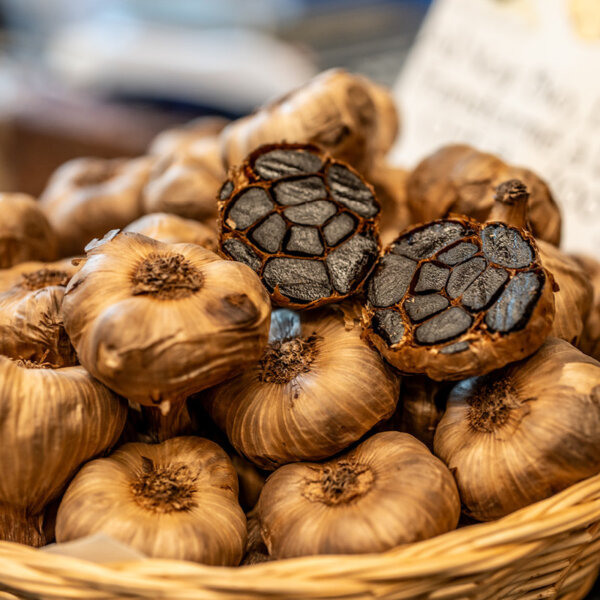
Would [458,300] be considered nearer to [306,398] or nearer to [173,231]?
[306,398]

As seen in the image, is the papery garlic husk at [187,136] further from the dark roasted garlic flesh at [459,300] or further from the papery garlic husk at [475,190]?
the dark roasted garlic flesh at [459,300]

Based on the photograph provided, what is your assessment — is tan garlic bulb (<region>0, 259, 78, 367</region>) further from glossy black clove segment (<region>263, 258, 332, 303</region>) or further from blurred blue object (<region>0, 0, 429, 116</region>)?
blurred blue object (<region>0, 0, 429, 116</region>)

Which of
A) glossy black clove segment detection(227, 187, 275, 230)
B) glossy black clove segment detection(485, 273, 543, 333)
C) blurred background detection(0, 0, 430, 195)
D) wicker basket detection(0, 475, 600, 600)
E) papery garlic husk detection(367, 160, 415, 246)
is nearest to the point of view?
wicker basket detection(0, 475, 600, 600)

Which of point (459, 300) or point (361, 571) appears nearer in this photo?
point (361, 571)

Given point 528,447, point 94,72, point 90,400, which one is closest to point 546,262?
point 528,447

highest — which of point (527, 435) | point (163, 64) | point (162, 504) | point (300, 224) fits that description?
point (300, 224)

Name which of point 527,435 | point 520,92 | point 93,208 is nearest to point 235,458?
point 527,435

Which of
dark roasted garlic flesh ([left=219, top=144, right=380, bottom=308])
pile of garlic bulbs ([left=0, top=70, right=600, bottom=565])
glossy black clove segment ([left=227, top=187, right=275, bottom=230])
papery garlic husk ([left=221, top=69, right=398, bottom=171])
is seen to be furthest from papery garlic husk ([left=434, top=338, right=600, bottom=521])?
papery garlic husk ([left=221, top=69, right=398, bottom=171])

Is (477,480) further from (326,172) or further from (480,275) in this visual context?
(326,172)
